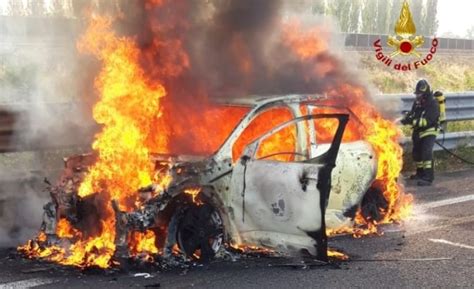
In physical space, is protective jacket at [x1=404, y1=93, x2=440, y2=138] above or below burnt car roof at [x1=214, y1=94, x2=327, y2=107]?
below

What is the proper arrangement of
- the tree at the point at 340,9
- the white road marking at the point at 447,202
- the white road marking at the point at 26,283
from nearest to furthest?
the white road marking at the point at 26,283
the white road marking at the point at 447,202
the tree at the point at 340,9

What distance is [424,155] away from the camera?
10.9 metres

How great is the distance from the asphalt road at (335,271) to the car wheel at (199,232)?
16 centimetres

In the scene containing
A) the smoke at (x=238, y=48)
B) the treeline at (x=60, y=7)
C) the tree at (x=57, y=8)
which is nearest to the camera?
the smoke at (x=238, y=48)

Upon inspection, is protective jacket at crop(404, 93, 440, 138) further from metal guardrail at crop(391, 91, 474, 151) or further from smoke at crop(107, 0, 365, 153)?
smoke at crop(107, 0, 365, 153)

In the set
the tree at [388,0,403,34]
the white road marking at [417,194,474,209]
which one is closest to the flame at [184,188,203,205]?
the white road marking at [417,194,474,209]

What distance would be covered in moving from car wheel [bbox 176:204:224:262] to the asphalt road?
0.16 m

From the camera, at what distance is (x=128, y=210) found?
18.9 feet

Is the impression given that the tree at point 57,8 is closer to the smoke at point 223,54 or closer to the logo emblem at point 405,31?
the smoke at point 223,54

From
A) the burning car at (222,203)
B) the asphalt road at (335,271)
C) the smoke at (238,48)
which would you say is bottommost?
the asphalt road at (335,271)

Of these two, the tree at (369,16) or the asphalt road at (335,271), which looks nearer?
the asphalt road at (335,271)

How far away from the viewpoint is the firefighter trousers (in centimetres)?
1079

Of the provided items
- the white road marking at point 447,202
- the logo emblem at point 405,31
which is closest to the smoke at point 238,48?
the white road marking at point 447,202

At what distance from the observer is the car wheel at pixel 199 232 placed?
6031mm
